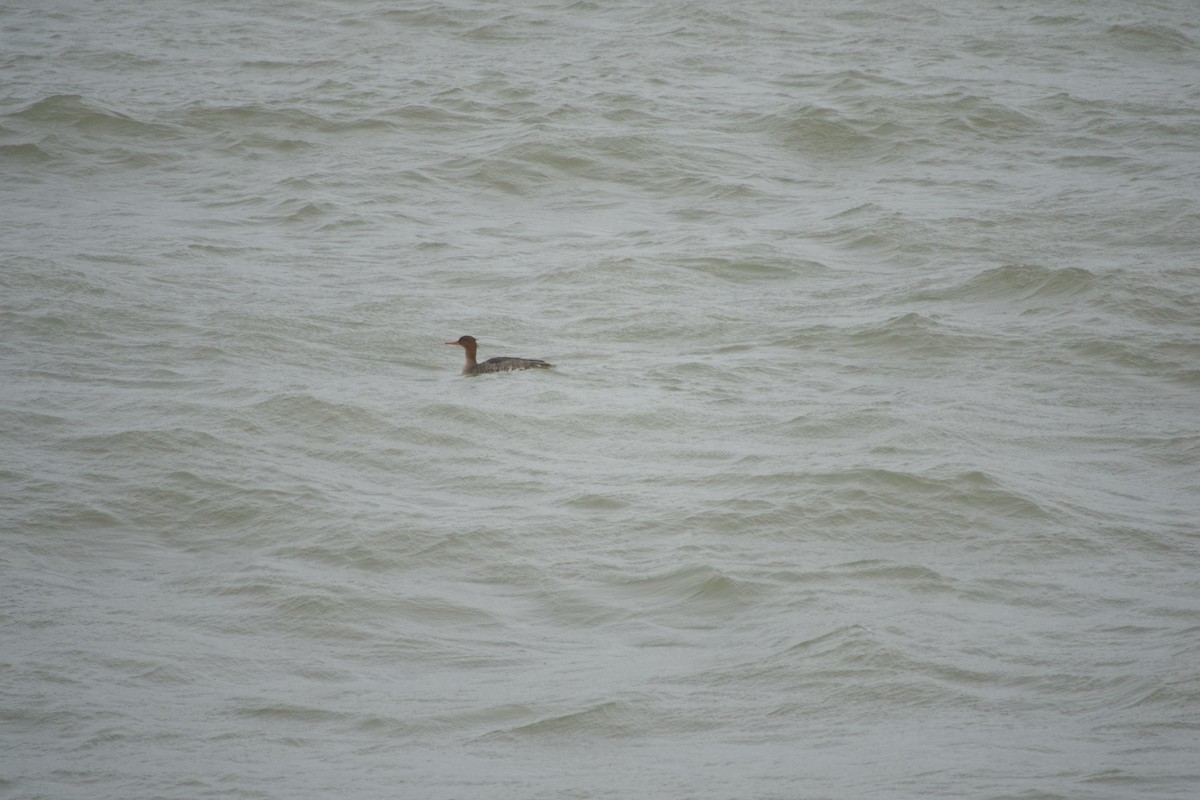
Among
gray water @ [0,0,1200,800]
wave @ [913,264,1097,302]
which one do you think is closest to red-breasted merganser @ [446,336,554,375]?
gray water @ [0,0,1200,800]

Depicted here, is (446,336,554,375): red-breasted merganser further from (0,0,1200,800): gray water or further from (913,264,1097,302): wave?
(913,264,1097,302): wave

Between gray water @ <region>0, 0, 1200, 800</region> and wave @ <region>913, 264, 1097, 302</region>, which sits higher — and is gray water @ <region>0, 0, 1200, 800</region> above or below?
above

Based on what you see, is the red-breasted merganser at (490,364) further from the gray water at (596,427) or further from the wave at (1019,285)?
the wave at (1019,285)

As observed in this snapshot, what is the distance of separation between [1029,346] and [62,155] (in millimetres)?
9182

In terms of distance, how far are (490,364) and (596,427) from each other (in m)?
1.13

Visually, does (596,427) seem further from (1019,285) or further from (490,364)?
(1019,285)

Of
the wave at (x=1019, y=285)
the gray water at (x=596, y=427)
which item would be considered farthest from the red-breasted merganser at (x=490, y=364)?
the wave at (x=1019, y=285)

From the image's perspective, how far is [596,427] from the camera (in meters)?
9.34

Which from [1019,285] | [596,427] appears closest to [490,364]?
[596,427]

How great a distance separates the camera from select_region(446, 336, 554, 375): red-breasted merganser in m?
10.1

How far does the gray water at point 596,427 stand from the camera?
562cm

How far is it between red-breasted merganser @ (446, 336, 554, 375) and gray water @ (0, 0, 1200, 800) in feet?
0.30

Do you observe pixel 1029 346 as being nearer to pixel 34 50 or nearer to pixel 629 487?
pixel 629 487

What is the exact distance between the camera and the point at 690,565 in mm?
7223
